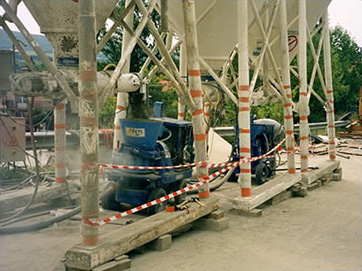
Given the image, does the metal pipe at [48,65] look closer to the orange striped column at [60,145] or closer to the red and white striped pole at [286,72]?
the orange striped column at [60,145]

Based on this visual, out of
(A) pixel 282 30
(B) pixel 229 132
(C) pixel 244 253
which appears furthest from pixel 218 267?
(B) pixel 229 132

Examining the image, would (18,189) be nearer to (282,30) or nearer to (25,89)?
(25,89)

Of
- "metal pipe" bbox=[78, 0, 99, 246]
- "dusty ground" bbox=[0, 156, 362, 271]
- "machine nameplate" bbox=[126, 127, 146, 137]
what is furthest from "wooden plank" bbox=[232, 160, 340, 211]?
"metal pipe" bbox=[78, 0, 99, 246]

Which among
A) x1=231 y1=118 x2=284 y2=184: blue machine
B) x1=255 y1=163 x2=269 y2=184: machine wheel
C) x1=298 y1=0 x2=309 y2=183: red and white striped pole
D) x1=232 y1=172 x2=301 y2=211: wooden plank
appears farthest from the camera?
x1=231 y1=118 x2=284 y2=184: blue machine

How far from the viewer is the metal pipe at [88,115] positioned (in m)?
5.01

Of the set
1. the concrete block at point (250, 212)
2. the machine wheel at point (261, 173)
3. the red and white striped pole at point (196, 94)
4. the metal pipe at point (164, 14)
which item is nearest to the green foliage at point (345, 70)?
the machine wheel at point (261, 173)

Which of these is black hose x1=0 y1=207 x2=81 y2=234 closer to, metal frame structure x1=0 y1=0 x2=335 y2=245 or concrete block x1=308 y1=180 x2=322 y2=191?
metal frame structure x1=0 y1=0 x2=335 y2=245

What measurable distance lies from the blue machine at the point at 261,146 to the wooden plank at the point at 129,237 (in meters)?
Answer: 3.92

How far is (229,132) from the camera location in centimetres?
1797

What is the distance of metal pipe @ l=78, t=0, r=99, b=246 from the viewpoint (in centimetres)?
501

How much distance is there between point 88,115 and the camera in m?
5.11

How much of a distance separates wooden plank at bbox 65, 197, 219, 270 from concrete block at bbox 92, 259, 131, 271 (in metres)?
0.04

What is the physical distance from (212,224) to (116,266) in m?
2.32

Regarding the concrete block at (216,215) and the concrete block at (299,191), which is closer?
the concrete block at (216,215)
